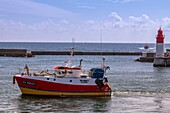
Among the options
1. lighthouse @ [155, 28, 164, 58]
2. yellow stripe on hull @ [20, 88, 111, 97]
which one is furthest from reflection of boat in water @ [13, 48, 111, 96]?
lighthouse @ [155, 28, 164, 58]

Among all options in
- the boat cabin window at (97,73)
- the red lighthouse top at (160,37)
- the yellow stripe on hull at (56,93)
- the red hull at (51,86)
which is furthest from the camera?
the red lighthouse top at (160,37)

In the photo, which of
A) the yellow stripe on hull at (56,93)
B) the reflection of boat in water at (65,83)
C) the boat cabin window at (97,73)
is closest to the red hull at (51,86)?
the reflection of boat in water at (65,83)

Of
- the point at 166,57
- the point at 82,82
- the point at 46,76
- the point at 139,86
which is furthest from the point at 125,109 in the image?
the point at 166,57

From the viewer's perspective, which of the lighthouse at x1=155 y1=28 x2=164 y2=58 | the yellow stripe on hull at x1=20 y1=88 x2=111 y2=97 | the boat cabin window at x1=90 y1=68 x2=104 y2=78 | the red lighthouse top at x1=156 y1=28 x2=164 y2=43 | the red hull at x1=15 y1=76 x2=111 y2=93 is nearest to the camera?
the red hull at x1=15 y1=76 x2=111 y2=93

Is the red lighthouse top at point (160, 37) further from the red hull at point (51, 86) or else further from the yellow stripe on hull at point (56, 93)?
the red hull at point (51, 86)

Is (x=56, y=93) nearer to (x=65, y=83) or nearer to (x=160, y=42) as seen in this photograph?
(x=65, y=83)

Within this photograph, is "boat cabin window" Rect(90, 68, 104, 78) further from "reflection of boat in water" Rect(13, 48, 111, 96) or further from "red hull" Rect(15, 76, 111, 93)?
"red hull" Rect(15, 76, 111, 93)

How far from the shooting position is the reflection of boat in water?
111 feet

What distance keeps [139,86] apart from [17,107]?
17.9 meters

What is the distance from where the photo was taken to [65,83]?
3366 cm

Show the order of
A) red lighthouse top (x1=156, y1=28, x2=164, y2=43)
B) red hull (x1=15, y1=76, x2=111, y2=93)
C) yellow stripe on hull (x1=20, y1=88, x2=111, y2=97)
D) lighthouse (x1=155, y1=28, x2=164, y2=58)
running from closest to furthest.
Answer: red hull (x1=15, y1=76, x2=111, y2=93) < yellow stripe on hull (x1=20, y1=88, x2=111, y2=97) < red lighthouse top (x1=156, y1=28, x2=164, y2=43) < lighthouse (x1=155, y1=28, x2=164, y2=58)

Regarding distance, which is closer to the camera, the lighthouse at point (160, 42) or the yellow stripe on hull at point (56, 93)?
the yellow stripe on hull at point (56, 93)

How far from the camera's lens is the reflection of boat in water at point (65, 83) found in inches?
1326

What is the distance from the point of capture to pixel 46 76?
34094mm
